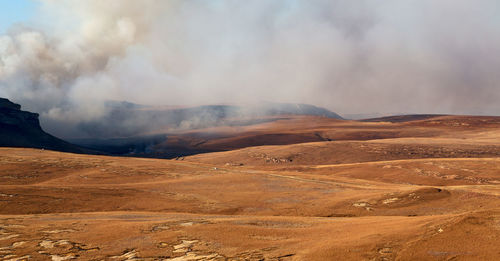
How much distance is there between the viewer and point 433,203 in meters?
31.2

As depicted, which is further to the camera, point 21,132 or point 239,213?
point 21,132

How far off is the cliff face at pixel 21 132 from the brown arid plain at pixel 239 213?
291 ft

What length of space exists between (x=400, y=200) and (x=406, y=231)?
18.5 metres

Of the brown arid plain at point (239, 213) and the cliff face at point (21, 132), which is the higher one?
the cliff face at point (21, 132)

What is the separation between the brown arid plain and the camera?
13641mm

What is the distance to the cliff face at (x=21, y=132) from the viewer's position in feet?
447

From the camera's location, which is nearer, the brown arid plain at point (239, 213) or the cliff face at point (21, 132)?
the brown arid plain at point (239, 213)

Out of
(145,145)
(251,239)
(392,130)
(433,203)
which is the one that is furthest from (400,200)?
(145,145)

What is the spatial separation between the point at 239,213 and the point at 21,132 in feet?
462

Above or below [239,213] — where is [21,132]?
above

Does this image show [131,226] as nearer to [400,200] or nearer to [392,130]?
[400,200]

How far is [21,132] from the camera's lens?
14412 centimetres

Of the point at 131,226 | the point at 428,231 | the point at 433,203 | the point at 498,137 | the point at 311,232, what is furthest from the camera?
the point at 498,137

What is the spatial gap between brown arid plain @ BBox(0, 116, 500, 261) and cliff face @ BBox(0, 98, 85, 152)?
88748 millimetres
